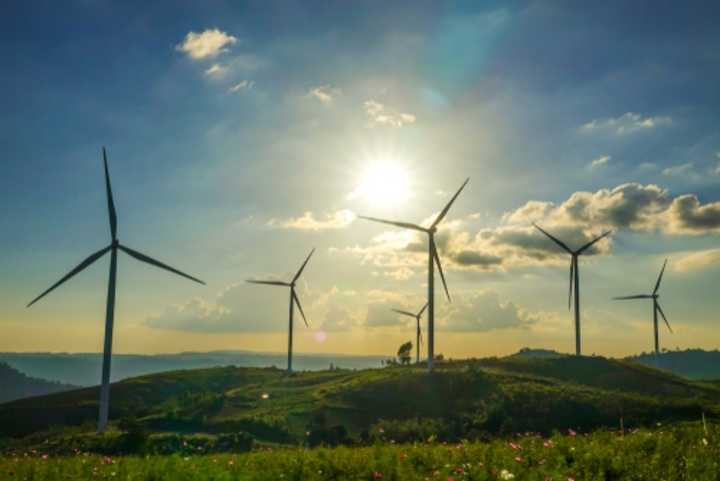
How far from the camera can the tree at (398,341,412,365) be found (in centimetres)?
12744

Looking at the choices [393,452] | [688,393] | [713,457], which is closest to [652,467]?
[713,457]

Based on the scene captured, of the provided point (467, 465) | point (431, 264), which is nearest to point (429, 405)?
point (431, 264)

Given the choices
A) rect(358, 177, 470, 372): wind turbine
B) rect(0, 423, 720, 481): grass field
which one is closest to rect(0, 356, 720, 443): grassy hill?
rect(358, 177, 470, 372): wind turbine

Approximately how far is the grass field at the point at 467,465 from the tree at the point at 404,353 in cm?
11041

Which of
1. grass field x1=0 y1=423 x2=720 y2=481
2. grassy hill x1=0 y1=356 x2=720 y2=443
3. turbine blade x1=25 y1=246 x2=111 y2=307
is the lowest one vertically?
grassy hill x1=0 y1=356 x2=720 y2=443

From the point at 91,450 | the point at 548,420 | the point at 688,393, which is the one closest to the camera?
the point at 91,450

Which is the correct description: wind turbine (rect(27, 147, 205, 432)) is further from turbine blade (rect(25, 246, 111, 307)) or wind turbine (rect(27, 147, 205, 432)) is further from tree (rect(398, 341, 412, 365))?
tree (rect(398, 341, 412, 365))

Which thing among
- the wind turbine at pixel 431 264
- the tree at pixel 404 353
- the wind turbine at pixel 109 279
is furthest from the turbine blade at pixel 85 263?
the tree at pixel 404 353

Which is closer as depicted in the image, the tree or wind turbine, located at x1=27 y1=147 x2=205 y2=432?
wind turbine, located at x1=27 y1=147 x2=205 y2=432

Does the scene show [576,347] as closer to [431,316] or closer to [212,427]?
[431,316]

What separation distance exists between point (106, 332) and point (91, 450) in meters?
15.0

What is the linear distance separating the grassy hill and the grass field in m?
32.7

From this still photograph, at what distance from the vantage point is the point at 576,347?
104500 mm

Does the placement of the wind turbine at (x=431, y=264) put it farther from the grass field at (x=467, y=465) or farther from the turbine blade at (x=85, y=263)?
the grass field at (x=467, y=465)
